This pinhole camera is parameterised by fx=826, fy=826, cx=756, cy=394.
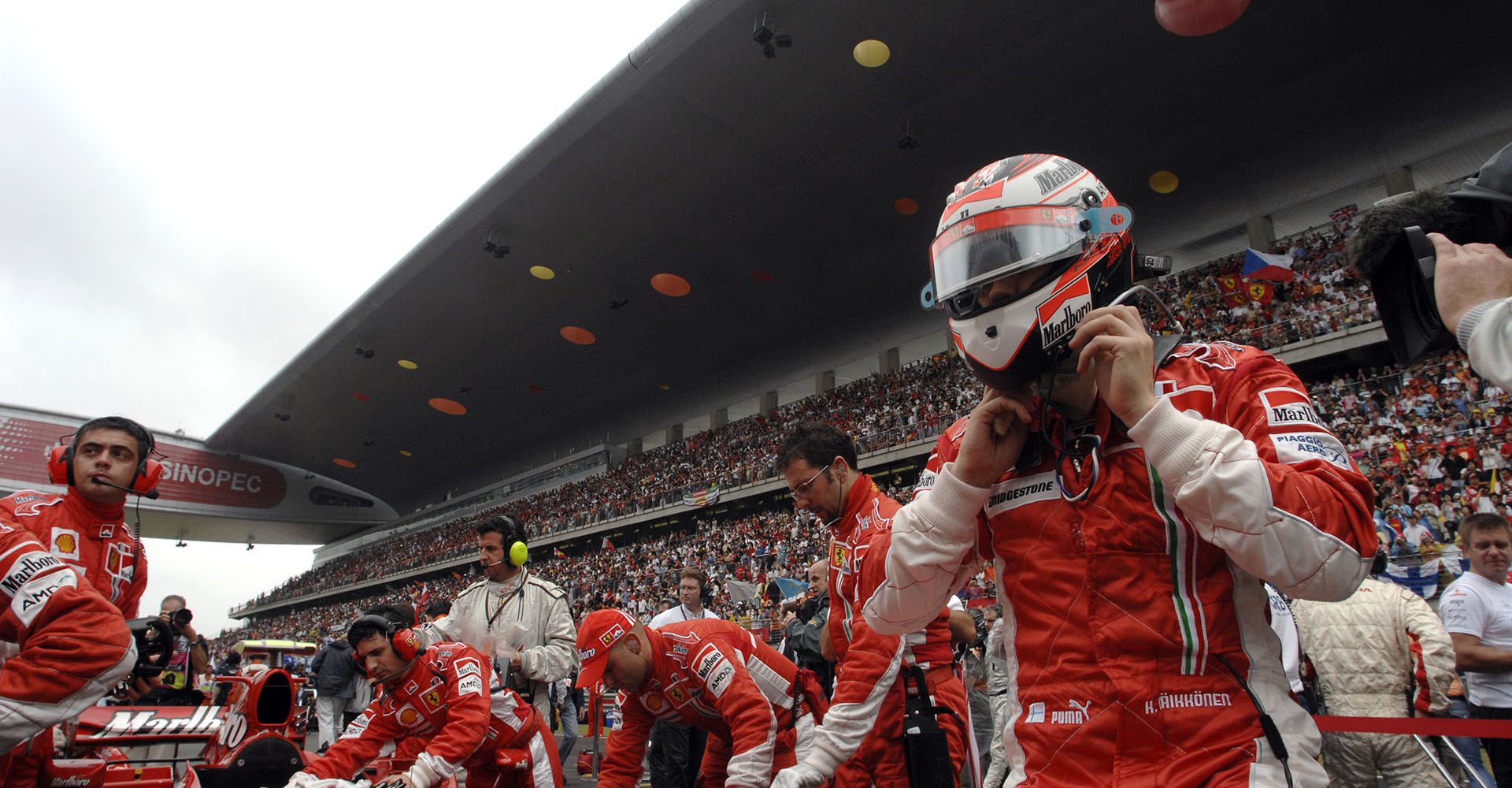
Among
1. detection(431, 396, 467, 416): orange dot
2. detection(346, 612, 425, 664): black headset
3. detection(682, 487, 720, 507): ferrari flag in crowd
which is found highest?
detection(431, 396, 467, 416): orange dot

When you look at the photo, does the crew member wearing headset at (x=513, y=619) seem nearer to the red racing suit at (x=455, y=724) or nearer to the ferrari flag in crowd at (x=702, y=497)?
the red racing suit at (x=455, y=724)

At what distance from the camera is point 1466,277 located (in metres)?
1.49

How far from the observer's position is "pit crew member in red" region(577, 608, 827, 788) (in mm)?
3395

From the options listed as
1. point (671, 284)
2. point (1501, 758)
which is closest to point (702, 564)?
point (671, 284)

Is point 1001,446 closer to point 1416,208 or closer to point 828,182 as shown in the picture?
point 1416,208

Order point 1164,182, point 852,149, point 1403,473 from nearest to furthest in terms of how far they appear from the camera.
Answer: point 1403,473, point 852,149, point 1164,182

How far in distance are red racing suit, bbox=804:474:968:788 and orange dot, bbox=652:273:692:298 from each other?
19.4 metres

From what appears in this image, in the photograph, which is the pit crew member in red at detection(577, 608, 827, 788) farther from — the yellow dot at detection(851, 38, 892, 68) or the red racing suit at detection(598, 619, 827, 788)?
the yellow dot at detection(851, 38, 892, 68)

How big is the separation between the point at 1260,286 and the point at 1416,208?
1795cm

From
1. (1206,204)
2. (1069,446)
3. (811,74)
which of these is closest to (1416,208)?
(1069,446)

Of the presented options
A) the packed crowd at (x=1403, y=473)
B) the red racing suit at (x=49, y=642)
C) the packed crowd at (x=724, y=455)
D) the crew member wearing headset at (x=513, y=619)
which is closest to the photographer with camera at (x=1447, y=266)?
the packed crowd at (x=1403, y=473)

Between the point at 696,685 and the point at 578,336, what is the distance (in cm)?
2356

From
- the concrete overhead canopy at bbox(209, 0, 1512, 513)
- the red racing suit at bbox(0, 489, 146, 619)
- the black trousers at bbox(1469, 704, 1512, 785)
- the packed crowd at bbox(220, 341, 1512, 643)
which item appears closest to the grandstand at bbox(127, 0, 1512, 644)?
the concrete overhead canopy at bbox(209, 0, 1512, 513)

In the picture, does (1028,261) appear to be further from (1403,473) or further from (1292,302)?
(1292,302)
